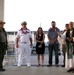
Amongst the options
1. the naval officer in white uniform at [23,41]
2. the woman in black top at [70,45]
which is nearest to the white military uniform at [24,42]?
the naval officer in white uniform at [23,41]

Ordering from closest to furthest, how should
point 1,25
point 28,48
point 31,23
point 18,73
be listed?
point 18,73, point 1,25, point 28,48, point 31,23

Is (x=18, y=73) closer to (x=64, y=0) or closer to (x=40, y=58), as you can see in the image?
(x=40, y=58)

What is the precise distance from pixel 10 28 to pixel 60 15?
9.36 ft

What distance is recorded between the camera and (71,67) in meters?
10.7

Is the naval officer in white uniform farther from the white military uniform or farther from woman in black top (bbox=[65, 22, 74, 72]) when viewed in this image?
woman in black top (bbox=[65, 22, 74, 72])

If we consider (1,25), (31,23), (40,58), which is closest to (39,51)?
(40,58)

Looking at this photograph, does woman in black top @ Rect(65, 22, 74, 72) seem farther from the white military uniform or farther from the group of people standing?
the white military uniform

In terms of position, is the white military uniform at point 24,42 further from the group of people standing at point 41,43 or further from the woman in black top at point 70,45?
the woman in black top at point 70,45

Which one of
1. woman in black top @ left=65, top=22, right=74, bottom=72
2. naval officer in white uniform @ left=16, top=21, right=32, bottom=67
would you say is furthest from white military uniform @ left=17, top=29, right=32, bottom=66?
woman in black top @ left=65, top=22, right=74, bottom=72

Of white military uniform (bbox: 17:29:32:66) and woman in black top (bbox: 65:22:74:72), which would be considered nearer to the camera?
woman in black top (bbox: 65:22:74:72)

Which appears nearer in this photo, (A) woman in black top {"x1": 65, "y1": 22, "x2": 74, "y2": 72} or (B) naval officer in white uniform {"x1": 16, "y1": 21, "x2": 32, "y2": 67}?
(A) woman in black top {"x1": 65, "y1": 22, "x2": 74, "y2": 72}

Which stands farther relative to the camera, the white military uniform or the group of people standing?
the white military uniform

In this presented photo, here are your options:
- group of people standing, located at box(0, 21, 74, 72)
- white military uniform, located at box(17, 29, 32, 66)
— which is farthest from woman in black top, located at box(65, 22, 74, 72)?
white military uniform, located at box(17, 29, 32, 66)

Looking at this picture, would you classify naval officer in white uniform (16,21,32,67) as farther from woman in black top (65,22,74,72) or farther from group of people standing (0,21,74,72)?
woman in black top (65,22,74,72)
